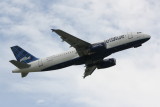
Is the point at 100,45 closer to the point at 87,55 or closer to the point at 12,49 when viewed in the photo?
the point at 87,55

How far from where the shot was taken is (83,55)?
83875 mm

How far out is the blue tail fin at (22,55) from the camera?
90.2 meters

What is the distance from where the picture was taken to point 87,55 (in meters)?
83.9

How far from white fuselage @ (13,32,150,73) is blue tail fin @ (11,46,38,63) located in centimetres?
304

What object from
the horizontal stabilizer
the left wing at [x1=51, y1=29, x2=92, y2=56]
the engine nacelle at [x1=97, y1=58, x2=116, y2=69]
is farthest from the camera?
the engine nacelle at [x1=97, y1=58, x2=116, y2=69]

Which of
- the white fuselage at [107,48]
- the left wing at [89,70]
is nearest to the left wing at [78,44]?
the white fuselage at [107,48]

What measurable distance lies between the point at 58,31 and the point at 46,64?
11579mm

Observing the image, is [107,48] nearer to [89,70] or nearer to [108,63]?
[108,63]

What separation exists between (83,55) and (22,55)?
15.9 meters

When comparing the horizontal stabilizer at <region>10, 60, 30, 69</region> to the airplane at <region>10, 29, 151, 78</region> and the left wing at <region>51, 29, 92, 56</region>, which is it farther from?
the left wing at <region>51, 29, 92, 56</region>

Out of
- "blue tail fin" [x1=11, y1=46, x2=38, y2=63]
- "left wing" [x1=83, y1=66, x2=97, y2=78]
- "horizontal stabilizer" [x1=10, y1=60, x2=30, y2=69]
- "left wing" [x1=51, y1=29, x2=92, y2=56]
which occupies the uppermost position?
"blue tail fin" [x1=11, y1=46, x2=38, y2=63]

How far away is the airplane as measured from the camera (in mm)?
81562

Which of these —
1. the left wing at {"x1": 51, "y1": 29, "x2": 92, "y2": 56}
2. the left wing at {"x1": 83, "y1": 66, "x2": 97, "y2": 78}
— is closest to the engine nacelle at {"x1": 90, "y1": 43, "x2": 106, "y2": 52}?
the left wing at {"x1": 51, "y1": 29, "x2": 92, "y2": 56}

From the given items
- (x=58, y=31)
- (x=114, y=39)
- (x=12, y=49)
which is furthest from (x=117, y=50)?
(x=12, y=49)
